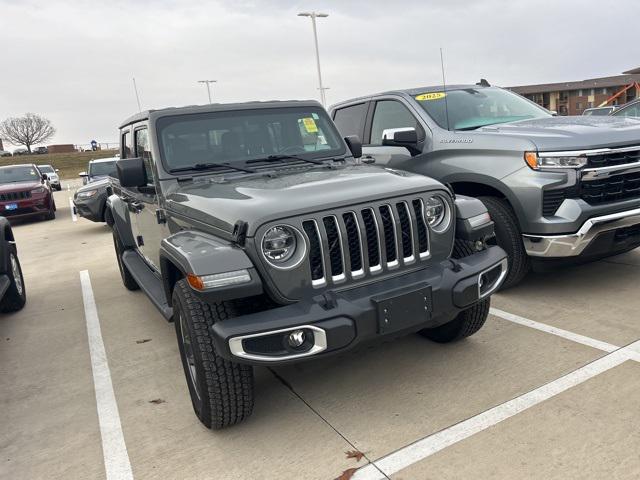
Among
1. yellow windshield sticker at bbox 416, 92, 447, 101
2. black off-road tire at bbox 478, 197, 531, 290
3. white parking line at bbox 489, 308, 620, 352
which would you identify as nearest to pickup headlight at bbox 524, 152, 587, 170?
black off-road tire at bbox 478, 197, 531, 290

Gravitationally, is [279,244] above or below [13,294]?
above

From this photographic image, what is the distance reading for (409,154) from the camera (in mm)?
5598

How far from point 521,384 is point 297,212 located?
177cm

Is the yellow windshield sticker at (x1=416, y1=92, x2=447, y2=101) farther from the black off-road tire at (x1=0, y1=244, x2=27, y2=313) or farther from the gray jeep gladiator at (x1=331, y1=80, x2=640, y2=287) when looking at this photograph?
the black off-road tire at (x1=0, y1=244, x2=27, y2=313)

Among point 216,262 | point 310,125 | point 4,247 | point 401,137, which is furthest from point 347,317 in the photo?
point 4,247

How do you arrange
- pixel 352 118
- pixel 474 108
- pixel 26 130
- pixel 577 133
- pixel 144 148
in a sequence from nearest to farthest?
1. pixel 144 148
2. pixel 577 133
3. pixel 474 108
4. pixel 352 118
5. pixel 26 130

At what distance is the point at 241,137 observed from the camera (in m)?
4.11

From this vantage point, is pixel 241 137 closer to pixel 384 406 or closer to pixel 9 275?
pixel 384 406

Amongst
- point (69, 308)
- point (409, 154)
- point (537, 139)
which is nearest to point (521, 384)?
point (537, 139)

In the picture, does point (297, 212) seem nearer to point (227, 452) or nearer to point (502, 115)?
point (227, 452)

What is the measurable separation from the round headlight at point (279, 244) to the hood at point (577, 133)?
8.47 ft

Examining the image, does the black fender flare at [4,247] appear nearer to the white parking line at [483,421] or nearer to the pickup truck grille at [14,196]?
the white parking line at [483,421]

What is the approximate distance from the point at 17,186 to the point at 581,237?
1377 cm

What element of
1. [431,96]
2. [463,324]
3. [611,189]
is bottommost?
[463,324]
